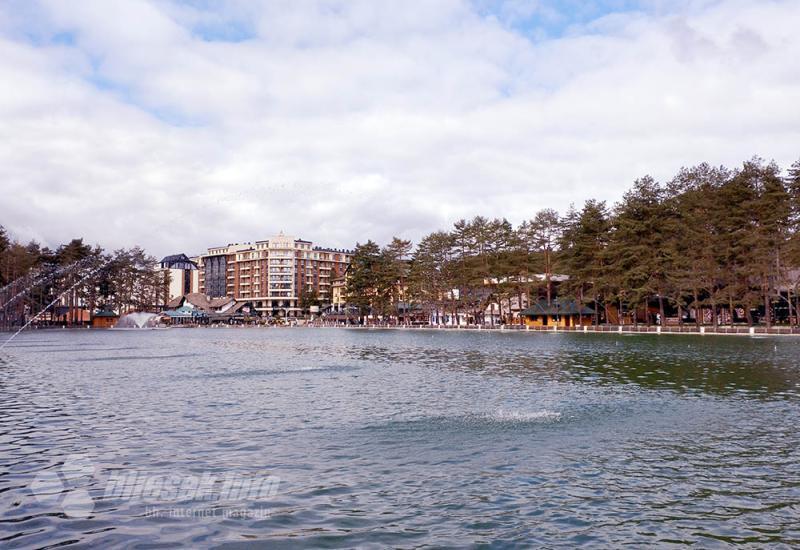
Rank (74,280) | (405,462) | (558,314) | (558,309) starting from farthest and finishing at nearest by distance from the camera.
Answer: (74,280) → (558,309) → (558,314) → (405,462)

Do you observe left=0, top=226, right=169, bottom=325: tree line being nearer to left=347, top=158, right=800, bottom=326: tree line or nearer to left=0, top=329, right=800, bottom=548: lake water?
left=347, top=158, right=800, bottom=326: tree line

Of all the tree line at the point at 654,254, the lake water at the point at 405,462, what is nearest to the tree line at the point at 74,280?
the tree line at the point at 654,254

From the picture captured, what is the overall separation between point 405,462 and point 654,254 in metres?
79.9

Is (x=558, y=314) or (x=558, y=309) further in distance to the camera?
(x=558, y=309)

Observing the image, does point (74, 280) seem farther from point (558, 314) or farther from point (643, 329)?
point (643, 329)

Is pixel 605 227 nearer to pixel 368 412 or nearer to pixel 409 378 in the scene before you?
pixel 409 378

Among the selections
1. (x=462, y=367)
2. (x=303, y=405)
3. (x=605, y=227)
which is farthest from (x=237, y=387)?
(x=605, y=227)

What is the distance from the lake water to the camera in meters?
10.9

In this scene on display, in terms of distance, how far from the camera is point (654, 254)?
285 ft

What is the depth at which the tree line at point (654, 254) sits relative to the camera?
75812 millimetres


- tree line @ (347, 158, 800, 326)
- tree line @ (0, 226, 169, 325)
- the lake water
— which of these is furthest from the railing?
tree line @ (0, 226, 169, 325)

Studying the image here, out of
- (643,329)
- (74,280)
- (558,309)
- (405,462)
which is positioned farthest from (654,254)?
→ (74,280)

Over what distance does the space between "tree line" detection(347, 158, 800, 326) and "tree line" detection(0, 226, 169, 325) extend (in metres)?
71.7

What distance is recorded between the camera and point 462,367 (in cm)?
4059
